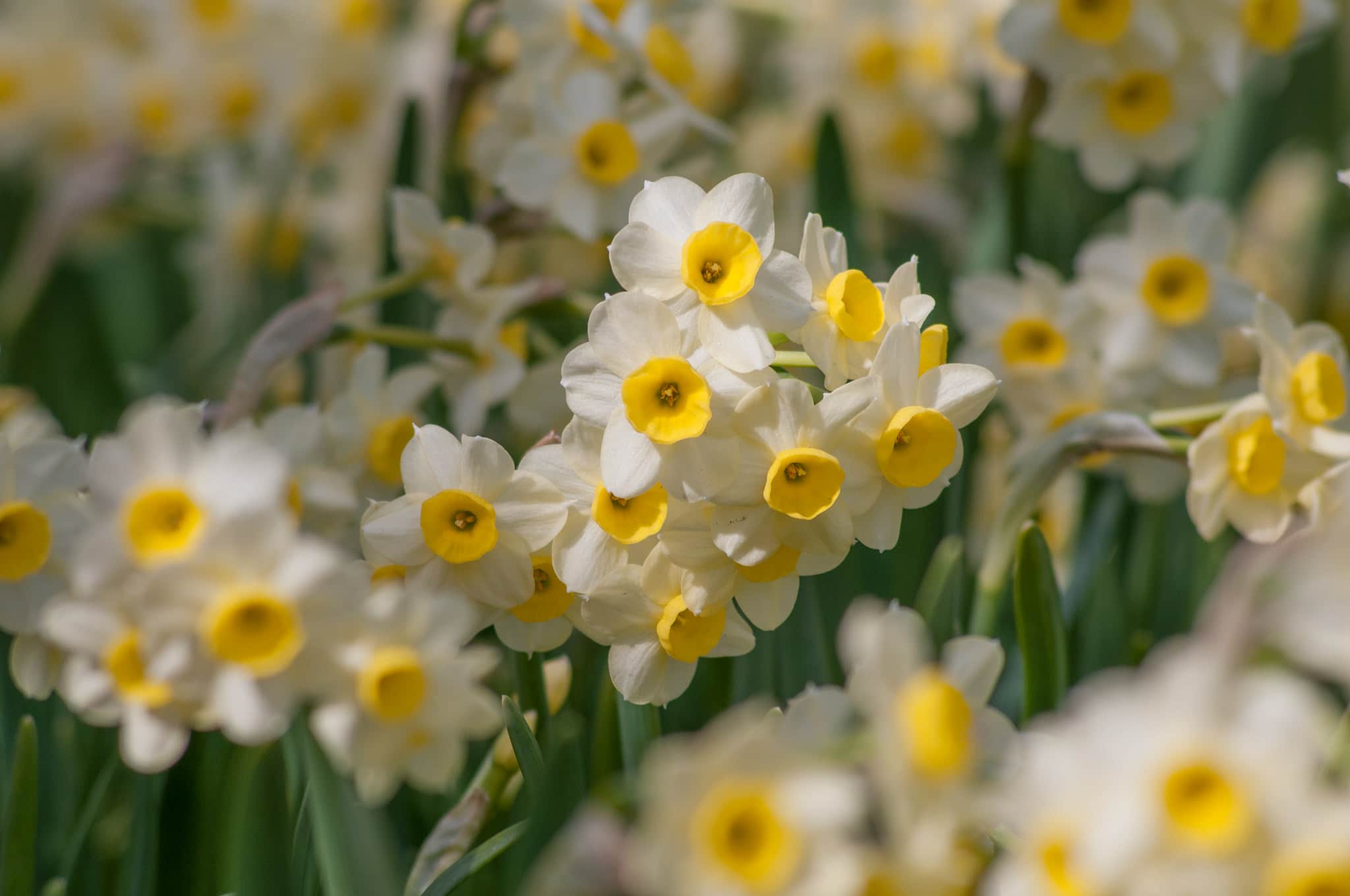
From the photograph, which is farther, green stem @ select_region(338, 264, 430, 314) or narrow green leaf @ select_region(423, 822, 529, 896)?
green stem @ select_region(338, 264, 430, 314)

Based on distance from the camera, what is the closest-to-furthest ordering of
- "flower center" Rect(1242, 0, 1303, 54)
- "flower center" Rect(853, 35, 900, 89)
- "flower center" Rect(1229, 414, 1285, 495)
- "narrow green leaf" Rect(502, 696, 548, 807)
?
1. "narrow green leaf" Rect(502, 696, 548, 807)
2. "flower center" Rect(1229, 414, 1285, 495)
3. "flower center" Rect(1242, 0, 1303, 54)
4. "flower center" Rect(853, 35, 900, 89)

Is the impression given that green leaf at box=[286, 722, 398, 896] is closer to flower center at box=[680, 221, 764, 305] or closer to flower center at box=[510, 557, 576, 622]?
flower center at box=[510, 557, 576, 622]

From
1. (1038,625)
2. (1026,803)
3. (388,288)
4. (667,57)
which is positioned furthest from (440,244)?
(1026,803)

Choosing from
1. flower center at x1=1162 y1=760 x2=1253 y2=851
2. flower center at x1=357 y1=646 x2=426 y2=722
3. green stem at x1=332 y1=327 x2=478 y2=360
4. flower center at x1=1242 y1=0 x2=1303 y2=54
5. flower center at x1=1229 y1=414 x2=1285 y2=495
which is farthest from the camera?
flower center at x1=1242 y1=0 x2=1303 y2=54

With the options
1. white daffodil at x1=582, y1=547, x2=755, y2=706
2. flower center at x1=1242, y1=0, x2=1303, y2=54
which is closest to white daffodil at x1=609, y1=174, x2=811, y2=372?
white daffodil at x1=582, y1=547, x2=755, y2=706

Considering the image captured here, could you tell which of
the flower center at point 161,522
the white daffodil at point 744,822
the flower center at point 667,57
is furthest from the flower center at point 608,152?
the white daffodil at point 744,822

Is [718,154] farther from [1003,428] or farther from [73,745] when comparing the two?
[73,745]

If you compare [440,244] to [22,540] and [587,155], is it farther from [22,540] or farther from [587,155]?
[22,540]

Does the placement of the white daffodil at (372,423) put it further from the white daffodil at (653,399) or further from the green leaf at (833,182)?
the green leaf at (833,182)
